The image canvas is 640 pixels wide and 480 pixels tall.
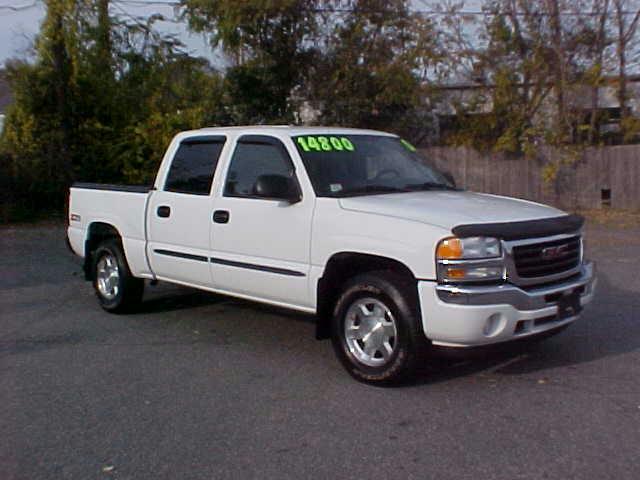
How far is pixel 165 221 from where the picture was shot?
7.61m

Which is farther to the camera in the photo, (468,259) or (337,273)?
(337,273)

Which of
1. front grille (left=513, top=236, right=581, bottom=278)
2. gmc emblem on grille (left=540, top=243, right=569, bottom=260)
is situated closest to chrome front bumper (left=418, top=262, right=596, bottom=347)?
front grille (left=513, top=236, right=581, bottom=278)

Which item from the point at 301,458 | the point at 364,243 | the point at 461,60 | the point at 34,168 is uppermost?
the point at 461,60

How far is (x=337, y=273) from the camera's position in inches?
244

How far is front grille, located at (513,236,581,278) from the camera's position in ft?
18.3

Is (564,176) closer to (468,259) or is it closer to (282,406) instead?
(468,259)

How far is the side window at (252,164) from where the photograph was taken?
6734mm

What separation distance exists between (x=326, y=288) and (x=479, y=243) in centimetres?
131

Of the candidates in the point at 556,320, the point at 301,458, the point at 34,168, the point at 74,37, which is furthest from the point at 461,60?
the point at 301,458

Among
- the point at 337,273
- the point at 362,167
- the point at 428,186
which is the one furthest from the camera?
the point at 428,186

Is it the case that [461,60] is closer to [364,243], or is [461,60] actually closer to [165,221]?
[165,221]

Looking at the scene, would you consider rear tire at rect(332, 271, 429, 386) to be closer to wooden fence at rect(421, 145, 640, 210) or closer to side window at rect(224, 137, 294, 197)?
side window at rect(224, 137, 294, 197)

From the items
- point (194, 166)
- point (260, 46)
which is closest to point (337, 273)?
point (194, 166)

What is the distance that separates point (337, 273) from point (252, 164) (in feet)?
4.57
